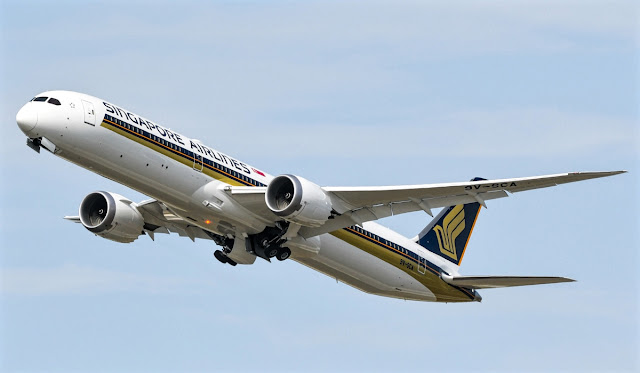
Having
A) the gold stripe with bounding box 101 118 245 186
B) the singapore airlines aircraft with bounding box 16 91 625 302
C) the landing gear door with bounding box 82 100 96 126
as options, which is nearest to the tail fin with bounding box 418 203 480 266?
the singapore airlines aircraft with bounding box 16 91 625 302

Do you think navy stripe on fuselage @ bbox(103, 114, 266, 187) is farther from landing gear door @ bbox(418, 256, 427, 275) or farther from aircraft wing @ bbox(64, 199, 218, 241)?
landing gear door @ bbox(418, 256, 427, 275)

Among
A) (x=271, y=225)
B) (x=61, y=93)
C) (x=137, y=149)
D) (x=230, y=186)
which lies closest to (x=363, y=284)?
(x=271, y=225)

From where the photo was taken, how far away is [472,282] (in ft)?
162

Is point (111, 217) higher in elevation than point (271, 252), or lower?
higher

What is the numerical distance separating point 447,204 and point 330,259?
244 inches

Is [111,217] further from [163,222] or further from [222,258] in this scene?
[222,258]

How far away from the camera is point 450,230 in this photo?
53031 mm

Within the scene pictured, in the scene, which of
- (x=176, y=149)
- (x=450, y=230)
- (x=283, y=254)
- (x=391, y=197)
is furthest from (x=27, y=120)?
(x=450, y=230)

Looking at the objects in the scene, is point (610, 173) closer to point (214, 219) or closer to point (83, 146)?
point (214, 219)

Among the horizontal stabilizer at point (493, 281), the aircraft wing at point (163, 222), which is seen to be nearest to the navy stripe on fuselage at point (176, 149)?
the aircraft wing at point (163, 222)

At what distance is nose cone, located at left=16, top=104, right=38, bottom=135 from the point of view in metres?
38.0

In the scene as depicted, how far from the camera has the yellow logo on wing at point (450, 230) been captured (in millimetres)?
52125

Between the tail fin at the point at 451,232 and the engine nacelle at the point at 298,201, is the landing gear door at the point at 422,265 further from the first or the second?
the engine nacelle at the point at 298,201

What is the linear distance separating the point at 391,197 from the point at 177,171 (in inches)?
324
